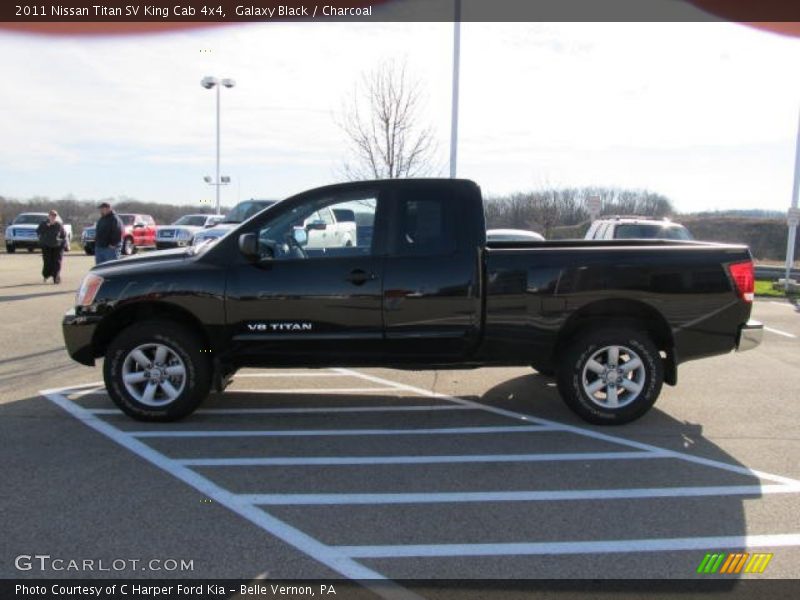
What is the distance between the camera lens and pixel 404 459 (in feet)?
15.7

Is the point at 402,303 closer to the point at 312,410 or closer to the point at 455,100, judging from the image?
the point at 312,410

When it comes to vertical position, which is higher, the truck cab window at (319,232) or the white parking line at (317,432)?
the truck cab window at (319,232)

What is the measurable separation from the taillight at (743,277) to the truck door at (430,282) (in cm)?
215

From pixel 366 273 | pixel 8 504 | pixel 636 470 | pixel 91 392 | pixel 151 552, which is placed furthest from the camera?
pixel 91 392

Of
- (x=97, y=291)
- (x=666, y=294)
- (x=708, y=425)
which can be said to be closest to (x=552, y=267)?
(x=666, y=294)

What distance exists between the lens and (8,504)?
390 centimetres

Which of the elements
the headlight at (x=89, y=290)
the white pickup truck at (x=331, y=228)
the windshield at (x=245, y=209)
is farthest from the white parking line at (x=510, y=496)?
the windshield at (x=245, y=209)

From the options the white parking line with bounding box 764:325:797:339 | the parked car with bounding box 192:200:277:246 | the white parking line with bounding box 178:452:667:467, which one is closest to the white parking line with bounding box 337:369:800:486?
the white parking line with bounding box 178:452:667:467

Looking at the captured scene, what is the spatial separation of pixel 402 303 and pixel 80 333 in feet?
8.95

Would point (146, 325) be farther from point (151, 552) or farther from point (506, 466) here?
point (506, 466)

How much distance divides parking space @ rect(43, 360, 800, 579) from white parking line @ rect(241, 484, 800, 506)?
12 millimetres

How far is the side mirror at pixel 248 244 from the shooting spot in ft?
17.0

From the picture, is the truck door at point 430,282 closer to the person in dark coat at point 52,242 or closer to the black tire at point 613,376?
the black tire at point 613,376

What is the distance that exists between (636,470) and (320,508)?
2.22 m
